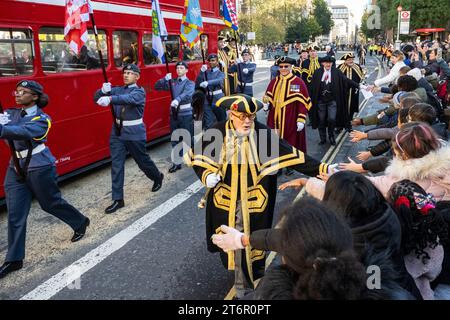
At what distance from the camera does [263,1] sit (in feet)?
209

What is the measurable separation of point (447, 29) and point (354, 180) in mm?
45109

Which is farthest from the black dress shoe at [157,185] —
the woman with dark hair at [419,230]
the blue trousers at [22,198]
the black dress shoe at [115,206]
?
the woman with dark hair at [419,230]

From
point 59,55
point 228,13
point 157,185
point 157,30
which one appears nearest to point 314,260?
point 157,185

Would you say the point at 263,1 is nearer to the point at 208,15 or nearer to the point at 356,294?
the point at 208,15

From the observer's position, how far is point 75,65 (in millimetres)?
6656

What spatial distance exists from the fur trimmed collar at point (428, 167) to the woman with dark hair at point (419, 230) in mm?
373

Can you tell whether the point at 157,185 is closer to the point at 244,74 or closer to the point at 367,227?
the point at 367,227

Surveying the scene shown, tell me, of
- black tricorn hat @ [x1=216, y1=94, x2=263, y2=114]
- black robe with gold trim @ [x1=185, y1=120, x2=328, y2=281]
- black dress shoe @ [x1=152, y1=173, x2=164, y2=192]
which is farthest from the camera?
black dress shoe @ [x1=152, y1=173, x2=164, y2=192]

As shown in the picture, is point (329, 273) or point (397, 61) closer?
point (329, 273)

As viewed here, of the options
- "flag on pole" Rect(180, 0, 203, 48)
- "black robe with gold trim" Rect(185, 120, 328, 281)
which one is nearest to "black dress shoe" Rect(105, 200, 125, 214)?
"black robe with gold trim" Rect(185, 120, 328, 281)

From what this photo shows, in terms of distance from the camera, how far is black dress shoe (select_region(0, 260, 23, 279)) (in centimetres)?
407

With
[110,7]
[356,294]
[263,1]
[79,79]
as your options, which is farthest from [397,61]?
[263,1]

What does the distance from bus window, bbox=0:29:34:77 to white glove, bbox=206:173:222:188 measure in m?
3.62

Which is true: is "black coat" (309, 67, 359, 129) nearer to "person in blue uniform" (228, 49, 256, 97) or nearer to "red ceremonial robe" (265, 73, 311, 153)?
"red ceremonial robe" (265, 73, 311, 153)
